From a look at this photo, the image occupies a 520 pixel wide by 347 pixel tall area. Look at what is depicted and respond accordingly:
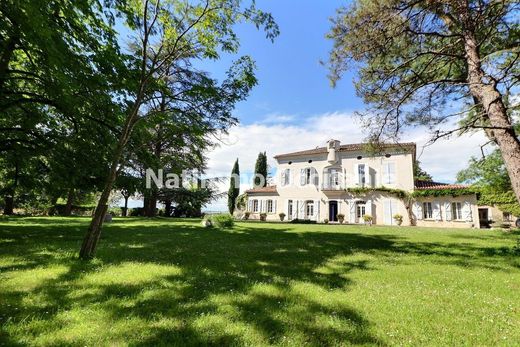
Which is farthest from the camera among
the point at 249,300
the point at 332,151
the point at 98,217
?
the point at 332,151

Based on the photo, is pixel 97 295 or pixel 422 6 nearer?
pixel 97 295

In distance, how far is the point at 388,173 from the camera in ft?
83.4

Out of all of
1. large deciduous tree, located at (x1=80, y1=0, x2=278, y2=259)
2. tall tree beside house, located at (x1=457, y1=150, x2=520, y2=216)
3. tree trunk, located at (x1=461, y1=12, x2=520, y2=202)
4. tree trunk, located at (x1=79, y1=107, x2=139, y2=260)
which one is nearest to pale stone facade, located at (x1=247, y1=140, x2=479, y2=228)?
tall tree beside house, located at (x1=457, y1=150, x2=520, y2=216)

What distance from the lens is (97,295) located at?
12.8ft

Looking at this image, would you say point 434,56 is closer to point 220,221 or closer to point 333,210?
point 220,221

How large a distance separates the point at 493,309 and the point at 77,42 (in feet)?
37.6

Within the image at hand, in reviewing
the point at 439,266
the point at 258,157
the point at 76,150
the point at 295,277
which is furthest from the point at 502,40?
the point at 258,157

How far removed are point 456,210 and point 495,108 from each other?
1993 cm

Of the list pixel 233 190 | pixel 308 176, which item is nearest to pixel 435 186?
pixel 308 176

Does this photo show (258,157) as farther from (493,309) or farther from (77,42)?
(493,309)

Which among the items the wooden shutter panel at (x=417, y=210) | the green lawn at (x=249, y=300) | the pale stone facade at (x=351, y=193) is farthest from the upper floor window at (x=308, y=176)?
the green lawn at (x=249, y=300)

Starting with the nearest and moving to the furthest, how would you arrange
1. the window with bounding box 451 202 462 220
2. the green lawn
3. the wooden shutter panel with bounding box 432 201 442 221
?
Result: the green lawn, the window with bounding box 451 202 462 220, the wooden shutter panel with bounding box 432 201 442 221

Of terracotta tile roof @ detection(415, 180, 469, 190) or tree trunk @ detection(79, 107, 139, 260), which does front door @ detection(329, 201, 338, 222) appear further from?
tree trunk @ detection(79, 107, 139, 260)

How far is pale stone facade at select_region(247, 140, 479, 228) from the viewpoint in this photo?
76.4ft
